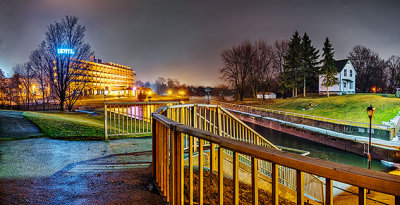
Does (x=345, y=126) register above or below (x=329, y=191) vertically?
below

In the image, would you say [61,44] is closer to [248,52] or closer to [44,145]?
[44,145]

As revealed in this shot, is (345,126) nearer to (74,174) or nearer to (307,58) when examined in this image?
(74,174)

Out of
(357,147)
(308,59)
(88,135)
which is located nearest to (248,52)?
(308,59)

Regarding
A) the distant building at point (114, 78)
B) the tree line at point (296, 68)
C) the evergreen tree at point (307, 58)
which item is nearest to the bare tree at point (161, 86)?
the distant building at point (114, 78)

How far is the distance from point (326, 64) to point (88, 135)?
166 feet

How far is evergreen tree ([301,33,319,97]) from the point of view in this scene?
1970 inches

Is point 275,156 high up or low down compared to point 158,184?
up

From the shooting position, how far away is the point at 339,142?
20.4 m

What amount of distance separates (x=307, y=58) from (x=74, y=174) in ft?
182

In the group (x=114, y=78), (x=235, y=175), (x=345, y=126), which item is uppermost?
(x=114, y=78)

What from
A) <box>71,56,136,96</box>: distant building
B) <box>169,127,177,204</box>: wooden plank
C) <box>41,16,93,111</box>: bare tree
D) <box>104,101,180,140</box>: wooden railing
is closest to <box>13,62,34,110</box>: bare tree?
<box>41,16,93,111</box>: bare tree

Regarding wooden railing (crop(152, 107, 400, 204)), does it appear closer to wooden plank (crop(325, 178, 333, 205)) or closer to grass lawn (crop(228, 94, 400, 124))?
wooden plank (crop(325, 178, 333, 205))

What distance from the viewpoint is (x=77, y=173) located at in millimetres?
4625

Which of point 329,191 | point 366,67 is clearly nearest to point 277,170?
point 329,191
